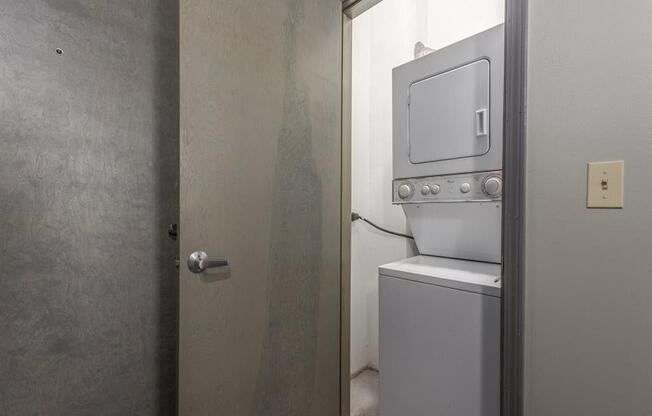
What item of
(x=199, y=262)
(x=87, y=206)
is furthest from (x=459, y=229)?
(x=87, y=206)

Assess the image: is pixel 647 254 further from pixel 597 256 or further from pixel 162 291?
pixel 162 291

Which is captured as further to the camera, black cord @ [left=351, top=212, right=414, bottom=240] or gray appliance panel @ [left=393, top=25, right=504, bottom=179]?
black cord @ [left=351, top=212, right=414, bottom=240]

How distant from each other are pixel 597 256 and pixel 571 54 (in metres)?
0.54

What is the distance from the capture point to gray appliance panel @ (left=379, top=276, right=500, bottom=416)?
3.60 feet

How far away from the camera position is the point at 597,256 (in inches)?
30.1

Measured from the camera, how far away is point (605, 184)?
29.3 inches

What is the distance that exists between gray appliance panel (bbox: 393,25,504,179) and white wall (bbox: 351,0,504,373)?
58 centimetres

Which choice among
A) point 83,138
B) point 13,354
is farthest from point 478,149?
point 13,354

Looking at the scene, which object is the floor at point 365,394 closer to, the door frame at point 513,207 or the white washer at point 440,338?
the white washer at point 440,338

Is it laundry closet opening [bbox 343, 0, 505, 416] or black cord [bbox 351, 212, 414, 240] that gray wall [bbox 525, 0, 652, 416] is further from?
black cord [bbox 351, 212, 414, 240]

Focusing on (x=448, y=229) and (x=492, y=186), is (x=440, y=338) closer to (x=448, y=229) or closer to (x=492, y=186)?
(x=448, y=229)

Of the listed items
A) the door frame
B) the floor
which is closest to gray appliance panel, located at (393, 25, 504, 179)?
the door frame

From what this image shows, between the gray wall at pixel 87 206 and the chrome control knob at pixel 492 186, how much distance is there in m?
1.30

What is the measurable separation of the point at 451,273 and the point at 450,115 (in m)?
0.71
